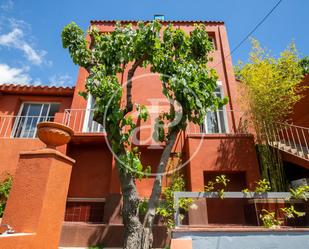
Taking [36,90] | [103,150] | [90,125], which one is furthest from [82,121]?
[36,90]

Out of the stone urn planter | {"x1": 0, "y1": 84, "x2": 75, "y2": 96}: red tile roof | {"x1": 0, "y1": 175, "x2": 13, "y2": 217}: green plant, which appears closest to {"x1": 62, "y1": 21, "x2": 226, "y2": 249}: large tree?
the stone urn planter

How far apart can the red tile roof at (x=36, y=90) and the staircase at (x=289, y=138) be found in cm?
847

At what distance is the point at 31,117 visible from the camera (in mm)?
9086

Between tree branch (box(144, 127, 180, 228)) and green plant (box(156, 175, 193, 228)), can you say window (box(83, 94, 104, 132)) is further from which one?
tree branch (box(144, 127, 180, 228))

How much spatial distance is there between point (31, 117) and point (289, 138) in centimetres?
1104

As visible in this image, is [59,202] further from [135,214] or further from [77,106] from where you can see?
[77,106]

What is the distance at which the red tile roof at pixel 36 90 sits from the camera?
354 inches

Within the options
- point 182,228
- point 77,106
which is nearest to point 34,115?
point 77,106

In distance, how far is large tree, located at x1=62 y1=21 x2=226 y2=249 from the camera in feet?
13.6

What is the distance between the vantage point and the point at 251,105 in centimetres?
716

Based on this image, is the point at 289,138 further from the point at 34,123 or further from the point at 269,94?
the point at 34,123

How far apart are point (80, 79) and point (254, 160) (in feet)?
25.7

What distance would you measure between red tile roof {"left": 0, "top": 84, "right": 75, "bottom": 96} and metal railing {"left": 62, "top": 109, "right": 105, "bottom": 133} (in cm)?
152

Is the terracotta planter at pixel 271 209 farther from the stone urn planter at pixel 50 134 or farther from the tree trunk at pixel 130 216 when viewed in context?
the stone urn planter at pixel 50 134
